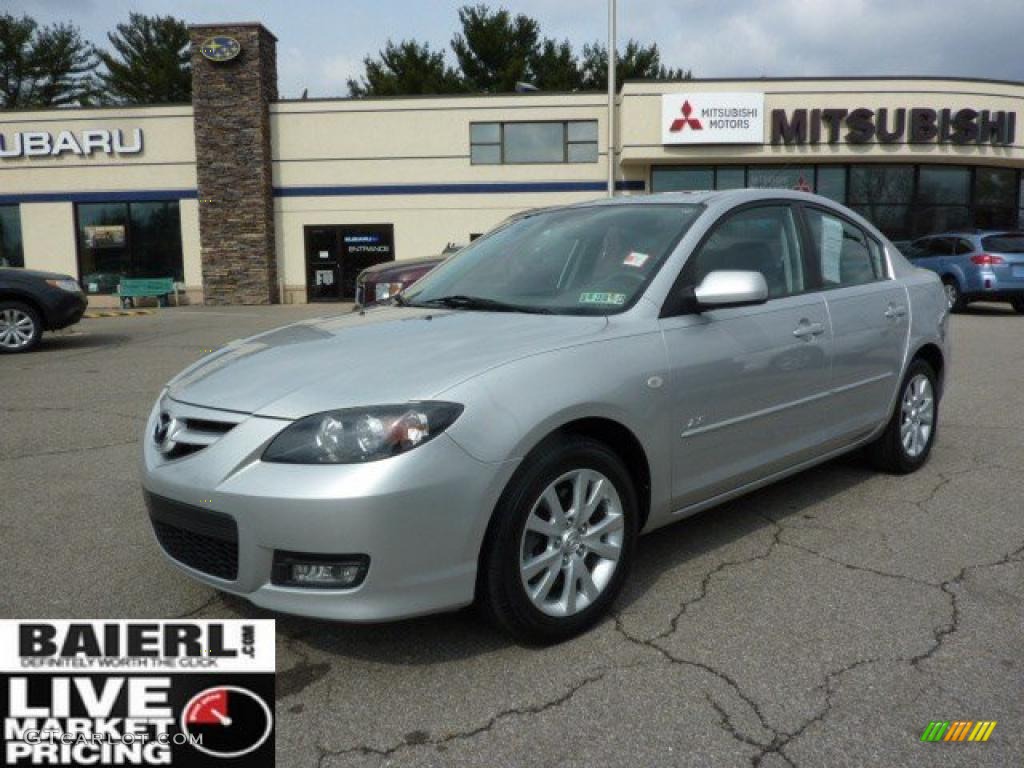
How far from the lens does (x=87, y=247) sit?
2605 centimetres

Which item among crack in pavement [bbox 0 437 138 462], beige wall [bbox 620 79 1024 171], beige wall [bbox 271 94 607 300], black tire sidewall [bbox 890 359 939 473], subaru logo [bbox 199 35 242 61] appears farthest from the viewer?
beige wall [bbox 271 94 607 300]

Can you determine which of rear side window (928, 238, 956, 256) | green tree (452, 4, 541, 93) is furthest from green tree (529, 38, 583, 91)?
rear side window (928, 238, 956, 256)

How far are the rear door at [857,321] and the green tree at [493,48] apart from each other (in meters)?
39.5

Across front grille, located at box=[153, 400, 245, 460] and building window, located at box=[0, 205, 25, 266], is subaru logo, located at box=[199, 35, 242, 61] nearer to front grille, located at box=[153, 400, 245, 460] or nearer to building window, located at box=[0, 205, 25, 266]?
building window, located at box=[0, 205, 25, 266]

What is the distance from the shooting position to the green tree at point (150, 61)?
148 feet

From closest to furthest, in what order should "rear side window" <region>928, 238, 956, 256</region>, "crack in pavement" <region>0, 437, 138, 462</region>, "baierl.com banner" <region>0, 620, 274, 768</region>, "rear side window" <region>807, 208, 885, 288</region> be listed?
"baierl.com banner" <region>0, 620, 274, 768</region> → "rear side window" <region>807, 208, 885, 288</region> → "crack in pavement" <region>0, 437, 138, 462</region> → "rear side window" <region>928, 238, 956, 256</region>

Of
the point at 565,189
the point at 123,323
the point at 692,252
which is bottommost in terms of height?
the point at 123,323

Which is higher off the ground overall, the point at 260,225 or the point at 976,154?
the point at 976,154

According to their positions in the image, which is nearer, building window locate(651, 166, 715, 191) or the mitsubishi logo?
the mitsubishi logo

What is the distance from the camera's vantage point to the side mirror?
3.30 metres

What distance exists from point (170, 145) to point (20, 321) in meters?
15.4

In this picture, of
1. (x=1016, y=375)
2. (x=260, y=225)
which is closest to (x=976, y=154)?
(x=1016, y=375)

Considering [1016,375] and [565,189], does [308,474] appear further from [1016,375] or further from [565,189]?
[565,189]

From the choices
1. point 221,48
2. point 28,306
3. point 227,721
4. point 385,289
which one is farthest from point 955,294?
point 221,48
